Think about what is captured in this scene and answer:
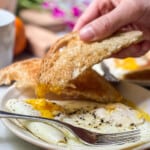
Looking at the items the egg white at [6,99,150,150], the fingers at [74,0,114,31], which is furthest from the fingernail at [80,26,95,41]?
the fingers at [74,0,114,31]

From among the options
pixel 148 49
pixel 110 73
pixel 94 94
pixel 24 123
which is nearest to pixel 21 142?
pixel 24 123

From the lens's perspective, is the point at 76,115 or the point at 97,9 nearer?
the point at 76,115

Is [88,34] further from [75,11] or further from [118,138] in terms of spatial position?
[75,11]

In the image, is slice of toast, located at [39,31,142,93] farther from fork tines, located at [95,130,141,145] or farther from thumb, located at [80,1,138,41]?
fork tines, located at [95,130,141,145]

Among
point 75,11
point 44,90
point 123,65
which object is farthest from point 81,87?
point 75,11

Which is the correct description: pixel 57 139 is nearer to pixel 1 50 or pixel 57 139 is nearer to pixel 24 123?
pixel 24 123

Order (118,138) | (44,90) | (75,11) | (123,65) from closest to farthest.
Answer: (118,138), (44,90), (123,65), (75,11)
